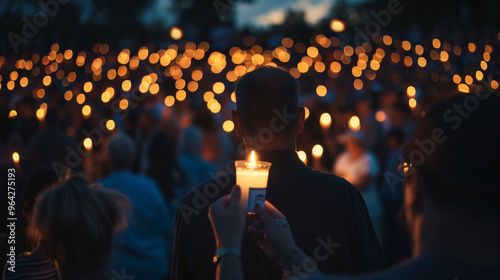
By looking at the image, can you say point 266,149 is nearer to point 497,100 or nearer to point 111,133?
point 497,100

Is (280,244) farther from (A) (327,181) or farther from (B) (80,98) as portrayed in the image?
(B) (80,98)

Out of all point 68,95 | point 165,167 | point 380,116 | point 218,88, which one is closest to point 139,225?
point 165,167

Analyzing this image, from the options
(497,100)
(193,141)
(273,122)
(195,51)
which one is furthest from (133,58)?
(497,100)

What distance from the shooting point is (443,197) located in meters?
1.21

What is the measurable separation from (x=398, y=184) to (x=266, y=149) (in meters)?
4.82

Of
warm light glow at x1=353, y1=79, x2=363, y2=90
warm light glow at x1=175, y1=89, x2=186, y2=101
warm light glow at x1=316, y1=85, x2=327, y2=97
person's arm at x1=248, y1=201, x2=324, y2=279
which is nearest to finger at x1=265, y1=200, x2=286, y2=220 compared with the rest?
person's arm at x1=248, y1=201, x2=324, y2=279

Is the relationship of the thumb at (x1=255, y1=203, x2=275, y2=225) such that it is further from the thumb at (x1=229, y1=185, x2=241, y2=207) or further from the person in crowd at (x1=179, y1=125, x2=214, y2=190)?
the person in crowd at (x1=179, y1=125, x2=214, y2=190)

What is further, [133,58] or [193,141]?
[133,58]

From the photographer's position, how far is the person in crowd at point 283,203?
6.68 ft

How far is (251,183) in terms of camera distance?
1771 millimetres

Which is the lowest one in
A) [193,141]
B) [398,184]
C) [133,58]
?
[398,184]

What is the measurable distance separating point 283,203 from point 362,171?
467cm

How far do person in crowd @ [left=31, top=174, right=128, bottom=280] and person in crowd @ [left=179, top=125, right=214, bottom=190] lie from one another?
3.48 m

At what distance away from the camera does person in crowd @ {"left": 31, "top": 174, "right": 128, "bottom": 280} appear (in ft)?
8.55
